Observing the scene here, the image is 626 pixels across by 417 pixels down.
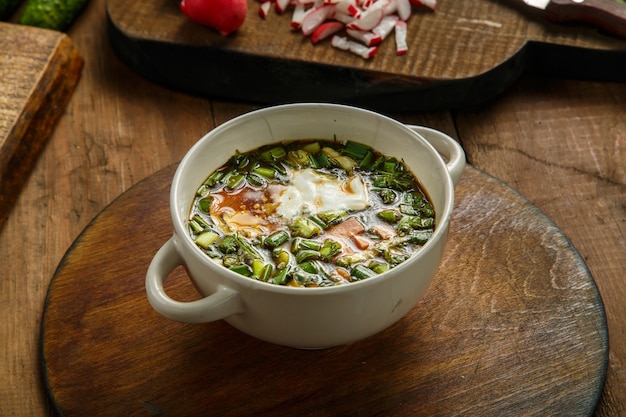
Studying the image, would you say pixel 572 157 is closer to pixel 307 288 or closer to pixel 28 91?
pixel 307 288

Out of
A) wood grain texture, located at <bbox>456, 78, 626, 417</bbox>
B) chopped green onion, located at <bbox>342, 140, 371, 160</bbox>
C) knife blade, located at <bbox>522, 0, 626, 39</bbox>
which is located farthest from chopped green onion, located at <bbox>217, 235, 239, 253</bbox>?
knife blade, located at <bbox>522, 0, 626, 39</bbox>

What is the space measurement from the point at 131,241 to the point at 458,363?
0.80 m

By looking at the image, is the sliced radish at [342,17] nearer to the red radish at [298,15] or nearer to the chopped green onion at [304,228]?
the red radish at [298,15]

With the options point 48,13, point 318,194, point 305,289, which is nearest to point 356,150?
point 318,194

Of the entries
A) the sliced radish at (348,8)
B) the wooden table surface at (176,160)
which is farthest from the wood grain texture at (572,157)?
the sliced radish at (348,8)

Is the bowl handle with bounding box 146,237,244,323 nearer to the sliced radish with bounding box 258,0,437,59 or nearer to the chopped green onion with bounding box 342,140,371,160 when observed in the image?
the chopped green onion with bounding box 342,140,371,160

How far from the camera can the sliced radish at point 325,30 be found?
7.99 feet

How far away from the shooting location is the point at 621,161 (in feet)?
7.36

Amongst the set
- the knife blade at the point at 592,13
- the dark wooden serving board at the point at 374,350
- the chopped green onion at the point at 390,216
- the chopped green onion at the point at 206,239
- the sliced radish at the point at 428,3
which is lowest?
the dark wooden serving board at the point at 374,350

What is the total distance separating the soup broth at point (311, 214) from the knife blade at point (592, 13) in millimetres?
1145

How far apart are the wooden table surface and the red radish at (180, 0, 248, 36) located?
0.24 metres

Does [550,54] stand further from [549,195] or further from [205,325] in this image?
[205,325]

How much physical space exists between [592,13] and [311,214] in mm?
1412

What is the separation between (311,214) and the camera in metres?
1.56
